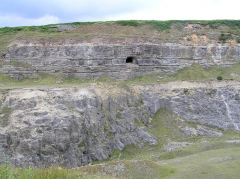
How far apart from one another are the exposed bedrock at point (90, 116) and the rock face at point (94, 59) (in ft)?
16.9

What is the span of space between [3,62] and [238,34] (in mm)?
38115

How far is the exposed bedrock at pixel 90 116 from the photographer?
83.0 ft

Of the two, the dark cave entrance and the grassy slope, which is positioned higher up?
the grassy slope

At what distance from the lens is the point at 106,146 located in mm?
28969

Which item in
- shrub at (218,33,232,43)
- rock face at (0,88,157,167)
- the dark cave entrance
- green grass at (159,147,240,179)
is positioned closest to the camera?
green grass at (159,147,240,179)

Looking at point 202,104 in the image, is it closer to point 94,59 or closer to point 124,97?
point 124,97

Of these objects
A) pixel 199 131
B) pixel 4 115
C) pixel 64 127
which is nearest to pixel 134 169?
pixel 64 127

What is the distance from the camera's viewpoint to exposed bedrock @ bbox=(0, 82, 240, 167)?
A: 25.3 meters

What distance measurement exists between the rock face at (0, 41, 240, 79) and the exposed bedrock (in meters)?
5.15

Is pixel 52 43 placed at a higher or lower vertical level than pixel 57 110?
higher

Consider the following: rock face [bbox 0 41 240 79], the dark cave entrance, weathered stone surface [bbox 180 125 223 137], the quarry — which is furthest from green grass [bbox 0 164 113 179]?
the dark cave entrance

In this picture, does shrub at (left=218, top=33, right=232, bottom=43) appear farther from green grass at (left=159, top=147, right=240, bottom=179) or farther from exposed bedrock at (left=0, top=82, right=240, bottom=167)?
green grass at (left=159, top=147, right=240, bottom=179)

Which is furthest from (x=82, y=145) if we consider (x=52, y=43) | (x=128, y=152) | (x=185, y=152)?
(x=52, y=43)

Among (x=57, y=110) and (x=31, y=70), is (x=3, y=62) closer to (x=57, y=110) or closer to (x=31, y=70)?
(x=31, y=70)
